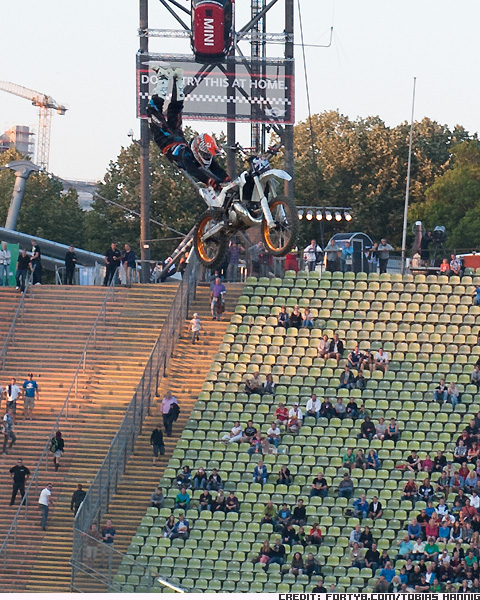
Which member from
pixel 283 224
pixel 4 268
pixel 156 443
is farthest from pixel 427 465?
pixel 4 268

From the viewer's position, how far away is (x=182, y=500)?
37.3 meters

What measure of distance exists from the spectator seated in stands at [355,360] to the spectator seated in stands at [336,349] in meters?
0.42

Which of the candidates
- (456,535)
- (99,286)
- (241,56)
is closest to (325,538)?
(456,535)

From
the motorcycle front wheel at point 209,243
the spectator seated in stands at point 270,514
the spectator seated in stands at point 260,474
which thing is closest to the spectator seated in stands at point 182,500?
the spectator seated in stands at point 260,474

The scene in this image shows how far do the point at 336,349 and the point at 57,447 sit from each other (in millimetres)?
7386

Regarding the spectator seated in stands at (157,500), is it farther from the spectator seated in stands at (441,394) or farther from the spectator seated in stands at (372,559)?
the spectator seated in stands at (441,394)

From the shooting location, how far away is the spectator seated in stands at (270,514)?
36.6 meters

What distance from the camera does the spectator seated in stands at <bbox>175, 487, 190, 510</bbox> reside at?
37250mm

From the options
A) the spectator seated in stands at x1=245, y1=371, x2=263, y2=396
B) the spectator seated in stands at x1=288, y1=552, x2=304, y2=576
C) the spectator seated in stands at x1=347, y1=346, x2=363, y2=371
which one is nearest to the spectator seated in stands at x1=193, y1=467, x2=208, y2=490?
the spectator seated in stands at x1=245, y1=371, x2=263, y2=396

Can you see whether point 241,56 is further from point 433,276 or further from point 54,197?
point 54,197

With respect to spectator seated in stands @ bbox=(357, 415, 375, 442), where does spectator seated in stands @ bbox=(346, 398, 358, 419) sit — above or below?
above

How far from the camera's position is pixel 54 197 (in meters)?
80.4

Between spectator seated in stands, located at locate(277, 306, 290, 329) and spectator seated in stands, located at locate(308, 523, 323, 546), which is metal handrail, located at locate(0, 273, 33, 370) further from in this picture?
spectator seated in stands, located at locate(308, 523, 323, 546)

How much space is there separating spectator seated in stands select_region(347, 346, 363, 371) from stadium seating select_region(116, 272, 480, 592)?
14.5 inches
